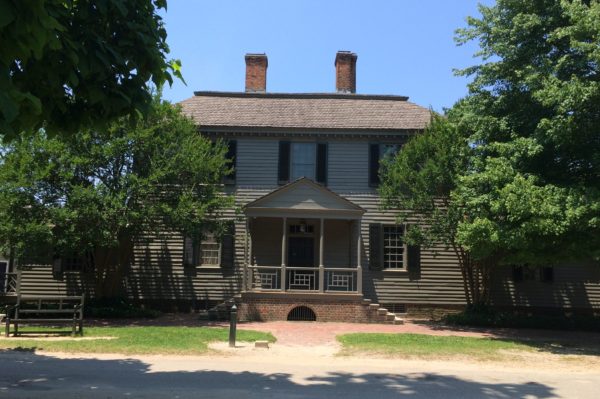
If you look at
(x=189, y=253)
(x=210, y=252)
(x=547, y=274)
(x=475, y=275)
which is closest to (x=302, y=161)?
(x=210, y=252)

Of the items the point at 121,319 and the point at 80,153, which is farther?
the point at 121,319

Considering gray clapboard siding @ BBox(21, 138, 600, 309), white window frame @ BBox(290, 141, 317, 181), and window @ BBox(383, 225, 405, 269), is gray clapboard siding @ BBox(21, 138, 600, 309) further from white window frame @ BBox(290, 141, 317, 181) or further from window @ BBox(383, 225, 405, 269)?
white window frame @ BBox(290, 141, 317, 181)

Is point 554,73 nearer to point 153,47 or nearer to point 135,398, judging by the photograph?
point 153,47

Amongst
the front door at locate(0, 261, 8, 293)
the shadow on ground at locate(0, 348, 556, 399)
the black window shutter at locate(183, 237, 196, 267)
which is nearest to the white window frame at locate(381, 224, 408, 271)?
the black window shutter at locate(183, 237, 196, 267)

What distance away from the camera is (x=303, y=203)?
20.0 meters

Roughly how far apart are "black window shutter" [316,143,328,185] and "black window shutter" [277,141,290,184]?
118 cm

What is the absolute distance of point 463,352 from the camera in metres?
12.7

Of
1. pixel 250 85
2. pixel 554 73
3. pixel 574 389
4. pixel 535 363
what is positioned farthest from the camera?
pixel 250 85

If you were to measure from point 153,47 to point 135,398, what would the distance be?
474cm

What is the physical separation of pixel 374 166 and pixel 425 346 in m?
9.69

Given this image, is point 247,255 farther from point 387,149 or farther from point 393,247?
point 387,149

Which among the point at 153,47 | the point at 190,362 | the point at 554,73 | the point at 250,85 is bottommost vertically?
the point at 190,362

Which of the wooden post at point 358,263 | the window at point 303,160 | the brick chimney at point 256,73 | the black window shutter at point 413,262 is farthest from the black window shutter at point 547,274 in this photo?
the brick chimney at point 256,73

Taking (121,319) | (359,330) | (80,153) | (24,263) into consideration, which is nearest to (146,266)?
(121,319)
